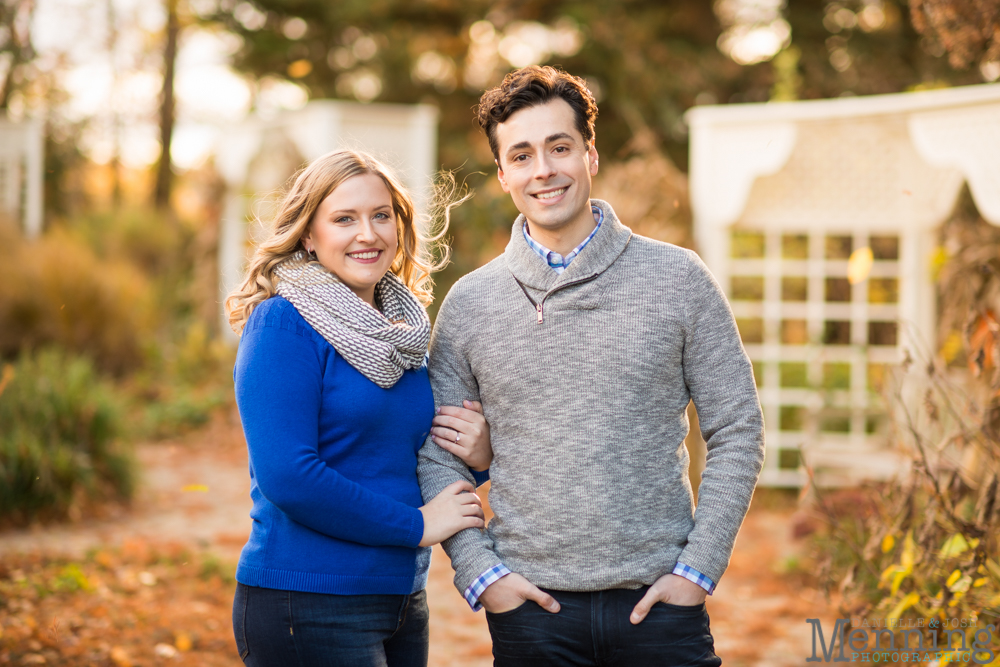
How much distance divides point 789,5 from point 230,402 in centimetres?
778

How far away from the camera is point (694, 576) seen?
1.85 m

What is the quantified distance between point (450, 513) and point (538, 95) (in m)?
0.95

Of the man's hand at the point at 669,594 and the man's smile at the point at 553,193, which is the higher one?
the man's smile at the point at 553,193

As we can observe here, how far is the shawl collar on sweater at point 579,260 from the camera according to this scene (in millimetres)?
1954

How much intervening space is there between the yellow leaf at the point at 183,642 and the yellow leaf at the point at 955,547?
2733mm

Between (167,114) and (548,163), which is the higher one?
(167,114)

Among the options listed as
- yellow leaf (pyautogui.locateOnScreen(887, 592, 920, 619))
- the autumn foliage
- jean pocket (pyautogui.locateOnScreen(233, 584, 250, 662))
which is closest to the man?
jean pocket (pyautogui.locateOnScreen(233, 584, 250, 662))

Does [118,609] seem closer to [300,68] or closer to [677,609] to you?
[677,609]

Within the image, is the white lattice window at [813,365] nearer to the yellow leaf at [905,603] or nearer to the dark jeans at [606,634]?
the yellow leaf at [905,603]

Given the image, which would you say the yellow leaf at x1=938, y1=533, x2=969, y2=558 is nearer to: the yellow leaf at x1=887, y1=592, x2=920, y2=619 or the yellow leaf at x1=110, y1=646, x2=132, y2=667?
the yellow leaf at x1=887, y1=592, x2=920, y2=619

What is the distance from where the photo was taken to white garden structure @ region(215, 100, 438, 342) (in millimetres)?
8422

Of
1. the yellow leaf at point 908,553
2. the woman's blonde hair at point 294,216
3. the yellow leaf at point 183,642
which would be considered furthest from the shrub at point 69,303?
the yellow leaf at point 908,553

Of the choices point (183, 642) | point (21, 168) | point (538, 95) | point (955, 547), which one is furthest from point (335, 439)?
point (21, 168)

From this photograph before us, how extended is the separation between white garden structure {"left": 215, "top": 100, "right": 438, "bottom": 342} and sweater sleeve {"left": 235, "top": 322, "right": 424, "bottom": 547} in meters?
5.61
